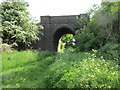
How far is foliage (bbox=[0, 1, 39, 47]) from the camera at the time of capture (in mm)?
10711

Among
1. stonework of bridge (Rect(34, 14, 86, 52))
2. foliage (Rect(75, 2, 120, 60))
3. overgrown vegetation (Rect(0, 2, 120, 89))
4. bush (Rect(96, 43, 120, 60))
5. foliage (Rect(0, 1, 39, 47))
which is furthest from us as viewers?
stonework of bridge (Rect(34, 14, 86, 52))

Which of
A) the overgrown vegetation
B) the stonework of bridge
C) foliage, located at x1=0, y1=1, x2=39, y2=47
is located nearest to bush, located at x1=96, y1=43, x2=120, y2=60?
the overgrown vegetation

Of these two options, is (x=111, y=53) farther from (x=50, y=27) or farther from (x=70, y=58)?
(x=50, y=27)

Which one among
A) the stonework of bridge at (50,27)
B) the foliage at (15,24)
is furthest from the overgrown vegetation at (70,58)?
the stonework of bridge at (50,27)

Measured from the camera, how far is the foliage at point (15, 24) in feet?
35.1

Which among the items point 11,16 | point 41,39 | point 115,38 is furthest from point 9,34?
point 115,38

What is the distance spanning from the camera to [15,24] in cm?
1192

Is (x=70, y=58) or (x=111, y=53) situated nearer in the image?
(x=111, y=53)

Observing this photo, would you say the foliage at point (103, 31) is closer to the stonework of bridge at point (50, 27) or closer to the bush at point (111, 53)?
the bush at point (111, 53)

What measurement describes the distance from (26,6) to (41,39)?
Answer: 15.3ft

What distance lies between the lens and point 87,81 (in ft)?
8.47

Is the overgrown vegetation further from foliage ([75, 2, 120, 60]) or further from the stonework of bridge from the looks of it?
the stonework of bridge

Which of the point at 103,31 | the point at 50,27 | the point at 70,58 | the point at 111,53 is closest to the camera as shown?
the point at 111,53

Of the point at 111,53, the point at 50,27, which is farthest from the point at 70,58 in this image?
the point at 50,27
